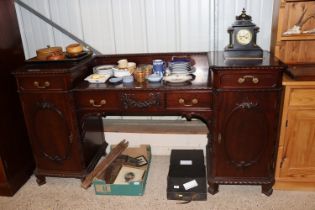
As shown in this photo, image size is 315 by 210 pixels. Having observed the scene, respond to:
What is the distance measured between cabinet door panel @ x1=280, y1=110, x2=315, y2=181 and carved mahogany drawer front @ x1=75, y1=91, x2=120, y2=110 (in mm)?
1217

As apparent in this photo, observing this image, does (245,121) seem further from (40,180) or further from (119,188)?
(40,180)

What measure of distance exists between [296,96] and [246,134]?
415 millimetres

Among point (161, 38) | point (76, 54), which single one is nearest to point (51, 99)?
point (76, 54)

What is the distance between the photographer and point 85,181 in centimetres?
233

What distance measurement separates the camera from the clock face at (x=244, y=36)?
6.78 ft

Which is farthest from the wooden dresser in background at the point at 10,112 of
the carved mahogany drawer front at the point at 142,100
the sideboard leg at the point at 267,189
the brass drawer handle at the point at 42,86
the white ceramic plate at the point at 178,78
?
the sideboard leg at the point at 267,189

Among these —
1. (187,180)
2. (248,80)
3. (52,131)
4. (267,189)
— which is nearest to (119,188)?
(187,180)

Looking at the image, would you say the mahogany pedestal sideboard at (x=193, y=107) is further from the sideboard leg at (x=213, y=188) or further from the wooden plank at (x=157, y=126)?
the wooden plank at (x=157, y=126)

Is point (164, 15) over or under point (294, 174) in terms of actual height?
over

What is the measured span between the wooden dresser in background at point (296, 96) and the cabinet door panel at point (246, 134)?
11 centimetres

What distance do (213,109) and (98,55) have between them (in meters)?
1.13

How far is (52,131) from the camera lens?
2242mm

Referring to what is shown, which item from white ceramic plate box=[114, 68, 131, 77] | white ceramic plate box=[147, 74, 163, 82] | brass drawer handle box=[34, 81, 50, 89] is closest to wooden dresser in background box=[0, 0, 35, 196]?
brass drawer handle box=[34, 81, 50, 89]

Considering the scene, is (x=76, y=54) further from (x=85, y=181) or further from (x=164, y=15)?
(x=85, y=181)
